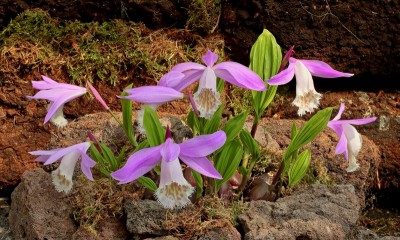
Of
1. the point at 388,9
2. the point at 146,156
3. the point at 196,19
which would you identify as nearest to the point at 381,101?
the point at 388,9

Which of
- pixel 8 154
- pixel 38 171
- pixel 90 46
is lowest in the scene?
pixel 8 154

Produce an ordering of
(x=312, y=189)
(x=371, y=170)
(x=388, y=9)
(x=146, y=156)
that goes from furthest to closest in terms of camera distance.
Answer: (x=388, y=9) < (x=371, y=170) < (x=312, y=189) < (x=146, y=156)

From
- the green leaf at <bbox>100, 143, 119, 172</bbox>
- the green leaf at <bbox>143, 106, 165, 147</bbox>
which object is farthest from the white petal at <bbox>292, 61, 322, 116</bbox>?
the green leaf at <bbox>100, 143, 119, 172</bbox>

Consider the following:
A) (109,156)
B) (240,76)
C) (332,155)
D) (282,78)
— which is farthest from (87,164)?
(332,155)

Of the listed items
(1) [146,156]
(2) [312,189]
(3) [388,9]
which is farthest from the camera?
(3) [388,9]

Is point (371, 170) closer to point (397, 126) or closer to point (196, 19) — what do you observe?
point (397, 126)

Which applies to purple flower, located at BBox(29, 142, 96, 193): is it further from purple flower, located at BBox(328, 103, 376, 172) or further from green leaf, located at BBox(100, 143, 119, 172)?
purple flower, located at BBox(328, 103, 376, 172)

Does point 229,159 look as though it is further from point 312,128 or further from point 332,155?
point 332,155

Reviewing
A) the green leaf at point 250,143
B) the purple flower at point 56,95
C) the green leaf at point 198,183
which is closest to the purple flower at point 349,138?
the green leaf at point 250,143
